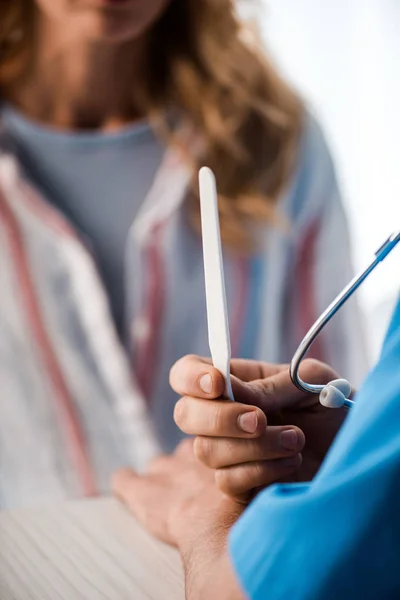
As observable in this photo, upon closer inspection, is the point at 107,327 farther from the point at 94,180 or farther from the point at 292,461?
the point at 292,461

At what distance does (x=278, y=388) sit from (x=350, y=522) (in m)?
0.15

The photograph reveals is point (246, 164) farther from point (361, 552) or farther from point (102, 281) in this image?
point (361, 552)

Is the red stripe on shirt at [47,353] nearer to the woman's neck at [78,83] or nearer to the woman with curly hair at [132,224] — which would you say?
the woman with curly hair at [132,224]

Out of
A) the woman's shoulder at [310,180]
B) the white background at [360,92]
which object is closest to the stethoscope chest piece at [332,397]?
the woman's shoulder at [310,180]

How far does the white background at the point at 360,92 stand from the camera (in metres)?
1.40

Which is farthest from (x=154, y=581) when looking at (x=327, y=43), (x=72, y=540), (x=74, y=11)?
(x=327, y=43)

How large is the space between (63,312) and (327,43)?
2.50ft

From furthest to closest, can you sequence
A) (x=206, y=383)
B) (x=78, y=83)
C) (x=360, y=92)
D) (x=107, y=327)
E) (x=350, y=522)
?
(x=360, y=92)
(x=78, y=83)
(x=107, y=327)
(x=206, y=383)
(x=350, y=522)

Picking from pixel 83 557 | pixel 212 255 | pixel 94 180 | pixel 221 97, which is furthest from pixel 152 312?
pixel 212 255

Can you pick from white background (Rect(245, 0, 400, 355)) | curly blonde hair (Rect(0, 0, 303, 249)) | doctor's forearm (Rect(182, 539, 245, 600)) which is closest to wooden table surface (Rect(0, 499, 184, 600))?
doctor's forearm (Rect(182, 539, 245, 600))

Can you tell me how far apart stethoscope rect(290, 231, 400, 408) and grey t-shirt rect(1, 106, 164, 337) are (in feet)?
2.17

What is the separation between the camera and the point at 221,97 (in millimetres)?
1068

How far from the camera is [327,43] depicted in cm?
142

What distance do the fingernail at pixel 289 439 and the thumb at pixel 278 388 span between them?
3 cm
